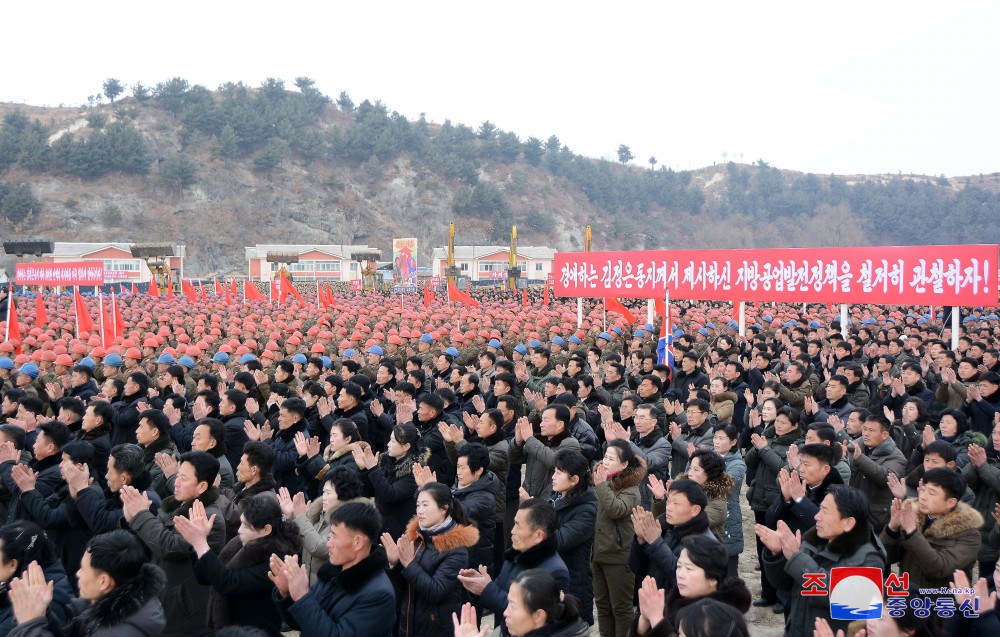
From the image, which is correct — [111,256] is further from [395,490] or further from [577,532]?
[577,532]

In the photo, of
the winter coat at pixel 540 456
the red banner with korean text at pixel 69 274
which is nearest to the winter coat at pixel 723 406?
the winter coat at pixel 540 456

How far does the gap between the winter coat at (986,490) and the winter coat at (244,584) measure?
3.91 m

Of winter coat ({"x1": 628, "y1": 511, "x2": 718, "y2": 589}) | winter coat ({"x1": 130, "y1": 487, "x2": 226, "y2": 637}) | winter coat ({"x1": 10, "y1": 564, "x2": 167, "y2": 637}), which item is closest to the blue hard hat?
winter coat ({"x1": 130, "y1": 487, "x2": 226, "y2": 637})

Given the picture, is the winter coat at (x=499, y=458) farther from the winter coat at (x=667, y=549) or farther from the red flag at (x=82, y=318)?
the red flag at (x=82, y=318)

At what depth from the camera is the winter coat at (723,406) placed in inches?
241

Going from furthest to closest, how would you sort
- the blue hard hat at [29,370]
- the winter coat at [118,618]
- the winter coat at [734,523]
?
1. the blue hard hat at [29,370]
2. the winter coat at [734,523]
3. the winter coat at [118,618]

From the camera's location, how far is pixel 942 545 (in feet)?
12.1

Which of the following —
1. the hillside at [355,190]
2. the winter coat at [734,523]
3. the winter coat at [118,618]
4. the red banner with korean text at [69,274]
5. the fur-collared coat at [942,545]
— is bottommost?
the winter coat at [734,523]

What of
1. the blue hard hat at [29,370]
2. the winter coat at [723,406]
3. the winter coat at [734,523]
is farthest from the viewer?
the blue hard hat at [29,370]

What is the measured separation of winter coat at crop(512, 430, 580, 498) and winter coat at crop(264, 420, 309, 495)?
59.7 inches

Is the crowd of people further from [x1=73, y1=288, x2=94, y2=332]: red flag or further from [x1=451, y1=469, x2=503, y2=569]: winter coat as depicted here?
[x1=73, y1=288, x2=94, y2=332]: red flag

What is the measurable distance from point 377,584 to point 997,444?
13.8 ft

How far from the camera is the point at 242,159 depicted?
65312mm

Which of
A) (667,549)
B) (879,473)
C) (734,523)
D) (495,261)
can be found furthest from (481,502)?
(495,261)
